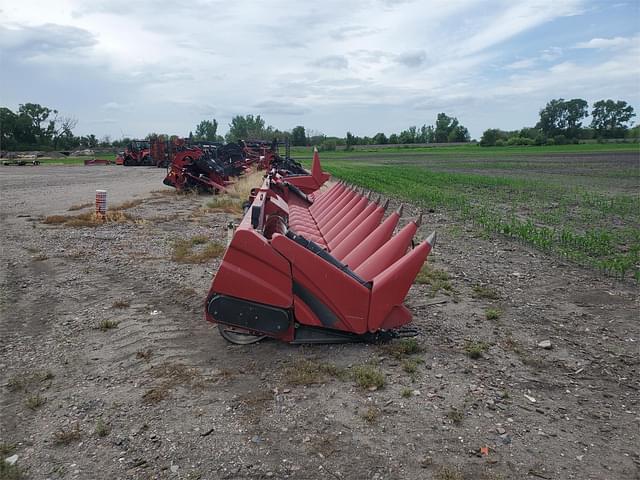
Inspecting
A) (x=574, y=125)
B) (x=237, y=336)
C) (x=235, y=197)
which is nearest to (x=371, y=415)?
(x=237, y=336)

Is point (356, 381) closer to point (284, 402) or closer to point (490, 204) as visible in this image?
point (284, 402)

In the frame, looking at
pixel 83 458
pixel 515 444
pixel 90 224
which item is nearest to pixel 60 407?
pixel 83 458

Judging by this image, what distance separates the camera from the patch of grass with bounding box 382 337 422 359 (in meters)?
3.81

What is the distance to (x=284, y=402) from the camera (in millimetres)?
3213

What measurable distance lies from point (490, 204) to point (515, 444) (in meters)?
11.7

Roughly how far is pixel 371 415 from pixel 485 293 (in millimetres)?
2959

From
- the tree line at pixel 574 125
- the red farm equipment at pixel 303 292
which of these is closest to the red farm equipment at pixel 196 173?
Answer: the red farm equipment at pixel 303 292

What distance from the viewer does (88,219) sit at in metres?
10.8

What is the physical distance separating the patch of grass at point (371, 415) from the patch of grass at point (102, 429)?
4.95ft

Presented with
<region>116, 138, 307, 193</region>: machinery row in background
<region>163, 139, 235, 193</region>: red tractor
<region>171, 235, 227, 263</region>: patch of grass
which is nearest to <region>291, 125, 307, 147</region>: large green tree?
<region>116, 138, 307, 193</region>: machinery row in background

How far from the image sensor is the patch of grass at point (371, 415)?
299 centimetres

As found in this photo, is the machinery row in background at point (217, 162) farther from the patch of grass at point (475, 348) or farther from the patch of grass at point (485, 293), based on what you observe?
the patch of grass at point (475, 348)

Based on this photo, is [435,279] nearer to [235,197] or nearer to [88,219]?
[88,219]

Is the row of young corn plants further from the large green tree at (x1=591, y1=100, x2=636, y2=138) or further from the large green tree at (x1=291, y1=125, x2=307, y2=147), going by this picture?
the large green tree at (x1=591, y1=100, x2=636, y2=138)
